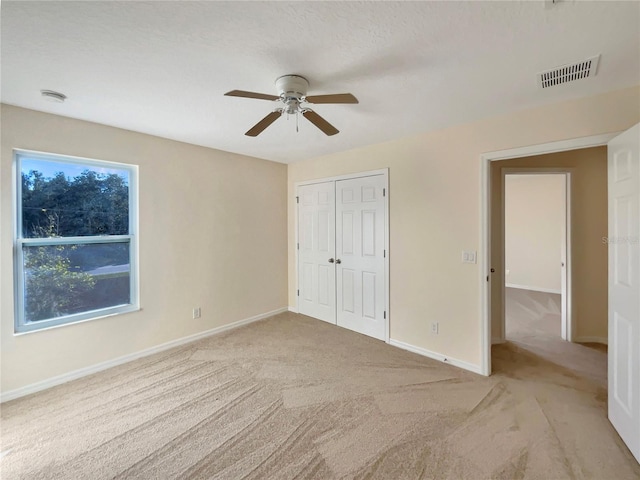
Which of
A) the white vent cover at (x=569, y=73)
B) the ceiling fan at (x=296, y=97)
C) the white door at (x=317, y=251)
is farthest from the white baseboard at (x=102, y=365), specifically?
the white vent cover at (x=569, y=73)

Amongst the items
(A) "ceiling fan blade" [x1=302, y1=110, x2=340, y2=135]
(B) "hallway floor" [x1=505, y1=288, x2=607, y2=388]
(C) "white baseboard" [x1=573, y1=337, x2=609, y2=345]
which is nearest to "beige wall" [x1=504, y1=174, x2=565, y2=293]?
(B) "hallway floor" [x1=505, y1=288, x2=607, y2=388]

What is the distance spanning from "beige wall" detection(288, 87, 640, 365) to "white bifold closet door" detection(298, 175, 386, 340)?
0.20 meters

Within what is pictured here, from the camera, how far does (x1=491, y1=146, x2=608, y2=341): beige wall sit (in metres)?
3.28

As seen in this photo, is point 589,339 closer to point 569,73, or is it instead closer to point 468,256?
point 468,256

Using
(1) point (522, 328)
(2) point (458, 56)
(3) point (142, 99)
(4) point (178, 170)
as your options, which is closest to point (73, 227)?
(4) point (178, 170)

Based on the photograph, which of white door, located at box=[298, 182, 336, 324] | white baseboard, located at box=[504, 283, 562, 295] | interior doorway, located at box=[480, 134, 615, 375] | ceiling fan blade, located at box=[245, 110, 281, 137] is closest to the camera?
ceiling fan blade, located at box=[245, 110, 281, 137]

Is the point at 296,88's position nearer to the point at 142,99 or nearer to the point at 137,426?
the point at 142,99

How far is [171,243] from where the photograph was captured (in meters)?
3.23

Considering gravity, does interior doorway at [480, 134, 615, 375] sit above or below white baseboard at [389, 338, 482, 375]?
above

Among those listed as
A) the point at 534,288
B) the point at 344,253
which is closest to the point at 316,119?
the point at 344,253

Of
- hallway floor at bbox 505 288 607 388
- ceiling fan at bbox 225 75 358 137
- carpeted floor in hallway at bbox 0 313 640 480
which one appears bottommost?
carpeted floor in hallway at bbox 0 313 640 480

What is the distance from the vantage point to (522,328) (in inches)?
150

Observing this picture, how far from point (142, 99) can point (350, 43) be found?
1709 millimetres

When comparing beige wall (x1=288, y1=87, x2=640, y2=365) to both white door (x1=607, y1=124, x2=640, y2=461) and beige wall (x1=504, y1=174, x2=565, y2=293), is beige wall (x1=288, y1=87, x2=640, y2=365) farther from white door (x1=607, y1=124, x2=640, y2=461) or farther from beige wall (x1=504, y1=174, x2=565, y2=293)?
beige wall (x1=504, y1=174, x2=565, y2=293)
